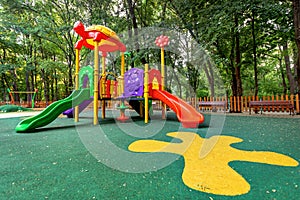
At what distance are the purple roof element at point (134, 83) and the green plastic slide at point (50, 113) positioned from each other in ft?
4.83

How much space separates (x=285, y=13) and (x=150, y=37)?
7109mm

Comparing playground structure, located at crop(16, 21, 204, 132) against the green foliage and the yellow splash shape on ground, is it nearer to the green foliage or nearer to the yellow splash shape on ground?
the yellow splash shape on ground

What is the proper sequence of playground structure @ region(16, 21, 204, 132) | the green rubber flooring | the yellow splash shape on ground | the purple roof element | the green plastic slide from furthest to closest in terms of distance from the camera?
the purple roof element → playground structure @ region(16, 21, 204, 132) → the green plastic slide → the yellow splash shape on ground → the green rubber flooring

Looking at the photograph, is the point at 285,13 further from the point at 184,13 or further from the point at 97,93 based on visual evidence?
the point at 97,93

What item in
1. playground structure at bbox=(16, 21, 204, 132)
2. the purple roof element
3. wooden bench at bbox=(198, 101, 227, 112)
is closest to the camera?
playground structure at bbox=(16, 21, 204, 132)

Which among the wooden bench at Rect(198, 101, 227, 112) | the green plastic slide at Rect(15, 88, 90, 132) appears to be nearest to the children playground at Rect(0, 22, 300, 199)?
the green plastic slide at Rect(15, 88, 90, 132)

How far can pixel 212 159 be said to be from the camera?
2.32 m

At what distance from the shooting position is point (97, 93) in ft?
18.9

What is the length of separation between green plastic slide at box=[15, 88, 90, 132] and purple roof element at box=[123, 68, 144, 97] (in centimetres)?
147

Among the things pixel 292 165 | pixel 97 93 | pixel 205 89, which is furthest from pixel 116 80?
pixel 205 89

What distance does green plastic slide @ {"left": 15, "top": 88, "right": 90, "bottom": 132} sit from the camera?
4.60m

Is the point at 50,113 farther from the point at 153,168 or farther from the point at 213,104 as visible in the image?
the point at 213,104

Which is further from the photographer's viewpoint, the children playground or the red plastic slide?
the red plastic slide

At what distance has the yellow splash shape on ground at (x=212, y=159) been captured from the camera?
1602 millimetres
